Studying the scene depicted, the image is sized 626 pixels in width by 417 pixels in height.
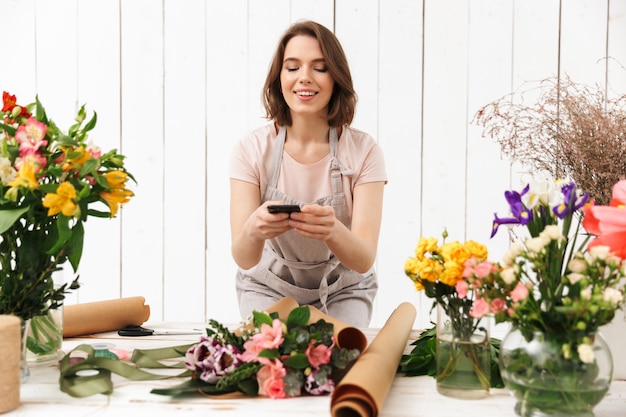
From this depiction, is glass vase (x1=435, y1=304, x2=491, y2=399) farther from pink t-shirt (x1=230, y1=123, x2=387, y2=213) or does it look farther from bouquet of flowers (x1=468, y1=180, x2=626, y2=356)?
pink t-shirt (x1=230, y1=123, x2=387, y2=213)

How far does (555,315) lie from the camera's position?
34.3 inches

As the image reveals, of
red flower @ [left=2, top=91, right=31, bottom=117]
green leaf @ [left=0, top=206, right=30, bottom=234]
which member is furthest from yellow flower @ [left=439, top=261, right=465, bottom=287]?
red flower @ [left=2, top=91, right=31, bottom=117]

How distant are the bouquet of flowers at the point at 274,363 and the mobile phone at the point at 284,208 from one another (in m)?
0.41

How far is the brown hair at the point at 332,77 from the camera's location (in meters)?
1.96

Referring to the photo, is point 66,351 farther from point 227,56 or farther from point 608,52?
point 608,52

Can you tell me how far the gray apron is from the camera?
2.03 m

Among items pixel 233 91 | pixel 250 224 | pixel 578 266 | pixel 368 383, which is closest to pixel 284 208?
pixel 250 224

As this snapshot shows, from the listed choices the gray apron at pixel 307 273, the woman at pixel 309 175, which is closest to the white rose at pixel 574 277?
the woman at pixel 309 175

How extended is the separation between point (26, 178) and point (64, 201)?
66 millimetres

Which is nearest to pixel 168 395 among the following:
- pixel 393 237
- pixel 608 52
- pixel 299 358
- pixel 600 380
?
pixel 299 358

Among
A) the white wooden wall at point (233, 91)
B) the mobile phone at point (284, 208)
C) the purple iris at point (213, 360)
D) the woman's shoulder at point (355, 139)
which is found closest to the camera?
the purple iris at point (213, 360)

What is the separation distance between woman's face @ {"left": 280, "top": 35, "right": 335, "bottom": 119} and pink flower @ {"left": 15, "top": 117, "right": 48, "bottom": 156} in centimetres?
95

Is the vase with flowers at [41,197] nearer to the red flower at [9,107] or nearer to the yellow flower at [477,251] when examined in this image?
the red flower at [9,107]

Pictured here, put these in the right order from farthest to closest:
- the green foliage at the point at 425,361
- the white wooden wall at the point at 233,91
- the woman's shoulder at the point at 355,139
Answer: the white wooden wall at the point at 233,91 < the woman's shoulder at the point at 355,139 < the green foliage at the point at 425,361
